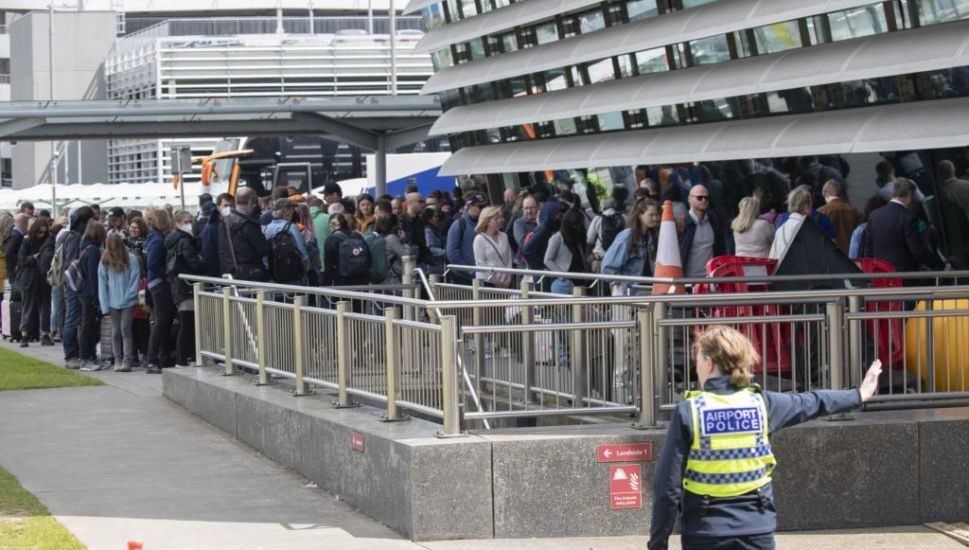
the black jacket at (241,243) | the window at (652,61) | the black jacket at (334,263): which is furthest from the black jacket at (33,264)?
the window at (652,61)

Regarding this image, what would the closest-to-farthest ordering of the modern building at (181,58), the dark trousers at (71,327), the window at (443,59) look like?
the dark trousers at (71,327) → the window at (443,59) → the modern building at (181,58)

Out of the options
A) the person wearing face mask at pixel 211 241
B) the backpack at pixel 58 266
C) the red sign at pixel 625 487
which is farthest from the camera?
the backpack at pixel 58 266

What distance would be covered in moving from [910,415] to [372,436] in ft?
10.8

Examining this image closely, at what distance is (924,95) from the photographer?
754 inches

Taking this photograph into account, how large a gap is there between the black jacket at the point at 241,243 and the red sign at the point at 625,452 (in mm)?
8165

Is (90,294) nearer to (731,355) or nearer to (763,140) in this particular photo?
(763,140)

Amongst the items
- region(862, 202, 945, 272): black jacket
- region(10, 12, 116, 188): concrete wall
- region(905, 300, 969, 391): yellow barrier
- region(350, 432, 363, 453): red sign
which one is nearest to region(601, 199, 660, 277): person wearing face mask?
region(862, 202, 945, 272): black jacket

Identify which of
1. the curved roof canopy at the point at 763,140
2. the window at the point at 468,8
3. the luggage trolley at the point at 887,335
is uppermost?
the window at the point at 468,8

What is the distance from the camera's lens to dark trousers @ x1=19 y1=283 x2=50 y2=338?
979 inches

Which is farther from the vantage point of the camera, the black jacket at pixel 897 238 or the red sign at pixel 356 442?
the black jacket at pixel 897 238

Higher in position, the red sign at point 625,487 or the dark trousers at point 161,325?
the dark trousers at point 161,325

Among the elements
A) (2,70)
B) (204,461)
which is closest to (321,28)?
(2,70)

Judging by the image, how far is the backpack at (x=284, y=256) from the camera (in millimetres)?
17469

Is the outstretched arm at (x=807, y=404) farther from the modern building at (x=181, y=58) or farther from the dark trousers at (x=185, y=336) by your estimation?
the modern building at (x=181, y=58)
